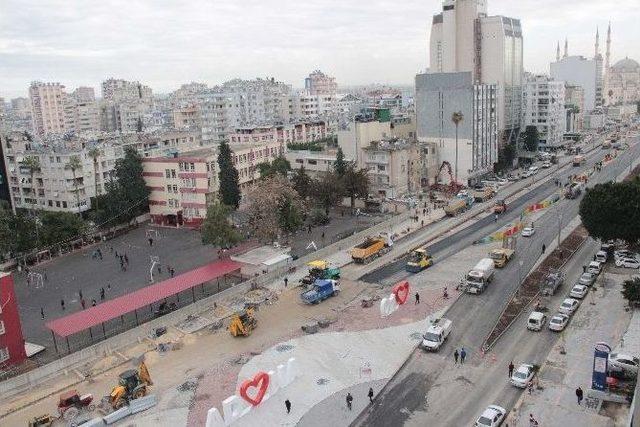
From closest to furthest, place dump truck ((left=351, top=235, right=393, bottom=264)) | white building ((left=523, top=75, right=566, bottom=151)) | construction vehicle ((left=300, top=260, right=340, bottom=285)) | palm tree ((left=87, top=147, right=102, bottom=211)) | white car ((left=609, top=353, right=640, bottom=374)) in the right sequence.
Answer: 1. white car ((left=609, top=353, right=640, bottom=374))
2. construction vehicle ((left=300, top=260, right=340, bottom=285))
3. dump truck ((left=351, top=235, right=393, bottom=264))
4. palm tree ((left=87, top=147, right=102, bottom=211))
5. white building ((left=523, top=75, right=566, bottom=151))

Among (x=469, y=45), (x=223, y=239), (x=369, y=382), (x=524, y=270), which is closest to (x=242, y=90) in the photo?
(x=469, y=45)

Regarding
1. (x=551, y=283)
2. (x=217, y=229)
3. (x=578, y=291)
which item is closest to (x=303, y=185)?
(x=217, y=229)

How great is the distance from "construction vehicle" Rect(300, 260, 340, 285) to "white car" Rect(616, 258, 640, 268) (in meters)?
23.3

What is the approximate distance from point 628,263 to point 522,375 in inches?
882

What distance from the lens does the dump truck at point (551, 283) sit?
41.2m

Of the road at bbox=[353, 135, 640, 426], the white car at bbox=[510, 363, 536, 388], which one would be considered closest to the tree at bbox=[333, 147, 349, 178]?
the road at bbox=[353, 135, 640, 426]

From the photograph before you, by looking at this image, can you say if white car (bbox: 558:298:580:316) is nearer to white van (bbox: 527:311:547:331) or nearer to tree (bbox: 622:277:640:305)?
white van (bbox: 527:311:547:331)

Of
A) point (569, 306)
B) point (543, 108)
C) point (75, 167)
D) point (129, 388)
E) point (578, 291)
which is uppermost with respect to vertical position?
point (543, 108)

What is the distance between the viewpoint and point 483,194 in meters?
76.4

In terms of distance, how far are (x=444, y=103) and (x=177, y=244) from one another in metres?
45.0

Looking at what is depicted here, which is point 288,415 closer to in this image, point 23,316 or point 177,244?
point 23,316

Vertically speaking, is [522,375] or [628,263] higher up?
[628,263]

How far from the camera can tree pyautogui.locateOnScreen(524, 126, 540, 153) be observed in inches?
4360

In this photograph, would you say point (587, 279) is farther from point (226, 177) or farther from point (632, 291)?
point (226, 177)
